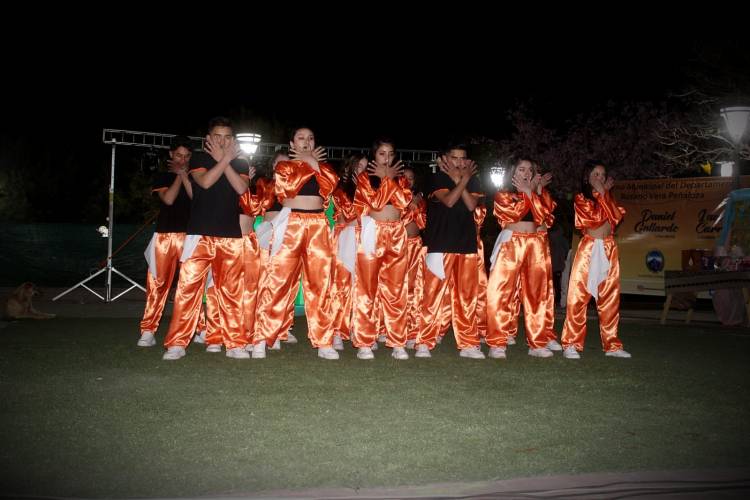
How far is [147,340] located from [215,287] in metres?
1.09

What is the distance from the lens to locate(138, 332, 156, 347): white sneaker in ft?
22.5

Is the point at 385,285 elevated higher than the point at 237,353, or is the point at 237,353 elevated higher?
the point at 385,285

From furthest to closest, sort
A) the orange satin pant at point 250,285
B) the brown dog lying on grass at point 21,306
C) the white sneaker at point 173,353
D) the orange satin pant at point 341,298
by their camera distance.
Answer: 1. the brown dog lying on grass at point 21,306
2. the orange satin pant at point 341,298
3. the orange satin pant at point 250,285
4. the white sneaker at point 173,353

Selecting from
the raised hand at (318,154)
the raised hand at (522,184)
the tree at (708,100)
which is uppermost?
the tree at (708,100)

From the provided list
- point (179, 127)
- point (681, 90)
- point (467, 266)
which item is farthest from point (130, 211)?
point (467, 266)

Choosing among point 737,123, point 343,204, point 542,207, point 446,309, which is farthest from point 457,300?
point 737,123

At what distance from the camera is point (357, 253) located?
6.51 metres

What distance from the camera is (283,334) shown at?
280 inches

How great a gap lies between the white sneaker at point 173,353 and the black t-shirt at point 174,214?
4.14 ft

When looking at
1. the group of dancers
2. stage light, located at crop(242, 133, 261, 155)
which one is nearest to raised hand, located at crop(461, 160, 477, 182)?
the group of dancers

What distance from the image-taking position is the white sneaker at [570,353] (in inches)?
262

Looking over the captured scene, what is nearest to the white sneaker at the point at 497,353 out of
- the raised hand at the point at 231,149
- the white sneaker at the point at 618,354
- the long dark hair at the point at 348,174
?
the white sneaker at the point at 618,354

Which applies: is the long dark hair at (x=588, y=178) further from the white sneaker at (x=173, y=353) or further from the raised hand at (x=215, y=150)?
the white sneaker at (x=173, y=353)

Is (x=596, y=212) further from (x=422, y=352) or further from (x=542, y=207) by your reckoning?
(x=422, y=352)
